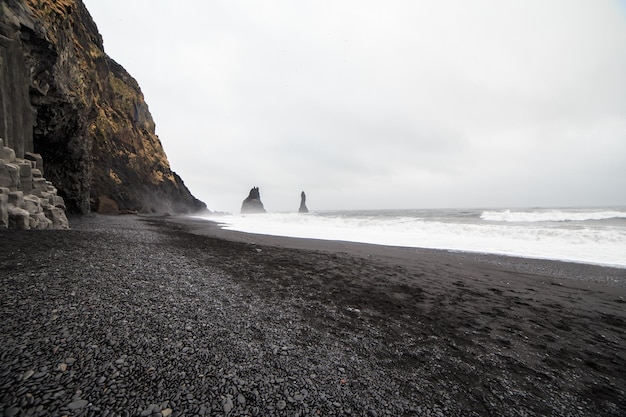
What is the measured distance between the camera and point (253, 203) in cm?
11644

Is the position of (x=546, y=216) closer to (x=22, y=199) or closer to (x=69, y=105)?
(x=22, y=199)

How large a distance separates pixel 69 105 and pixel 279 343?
28.8 m

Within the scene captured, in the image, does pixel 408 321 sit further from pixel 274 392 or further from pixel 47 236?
pixel 47 236

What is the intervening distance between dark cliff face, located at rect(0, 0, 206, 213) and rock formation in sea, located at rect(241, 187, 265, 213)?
65111mm

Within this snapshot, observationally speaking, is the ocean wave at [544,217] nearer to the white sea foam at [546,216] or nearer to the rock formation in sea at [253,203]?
the white sea foam at [546,216]

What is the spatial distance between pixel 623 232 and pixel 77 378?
2754 cm

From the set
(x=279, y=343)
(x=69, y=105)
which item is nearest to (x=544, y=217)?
(x=279, y=343)

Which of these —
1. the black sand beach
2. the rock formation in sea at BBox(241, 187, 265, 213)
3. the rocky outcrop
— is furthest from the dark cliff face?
the rock formation in sea at BBox(241, 187, 265, 213)

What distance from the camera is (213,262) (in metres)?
8.55

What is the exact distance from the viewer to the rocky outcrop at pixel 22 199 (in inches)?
348

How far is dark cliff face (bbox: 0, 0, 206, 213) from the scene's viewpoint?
14320mm

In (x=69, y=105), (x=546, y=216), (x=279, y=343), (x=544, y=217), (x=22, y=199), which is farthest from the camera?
(x=546, y=216)

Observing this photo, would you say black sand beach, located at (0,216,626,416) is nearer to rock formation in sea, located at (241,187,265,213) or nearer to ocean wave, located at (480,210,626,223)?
ocean wave, located at (480,210,626,223)

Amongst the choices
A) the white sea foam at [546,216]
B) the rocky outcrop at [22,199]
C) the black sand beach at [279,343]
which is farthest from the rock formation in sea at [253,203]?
the black sand beach at [279,343]
